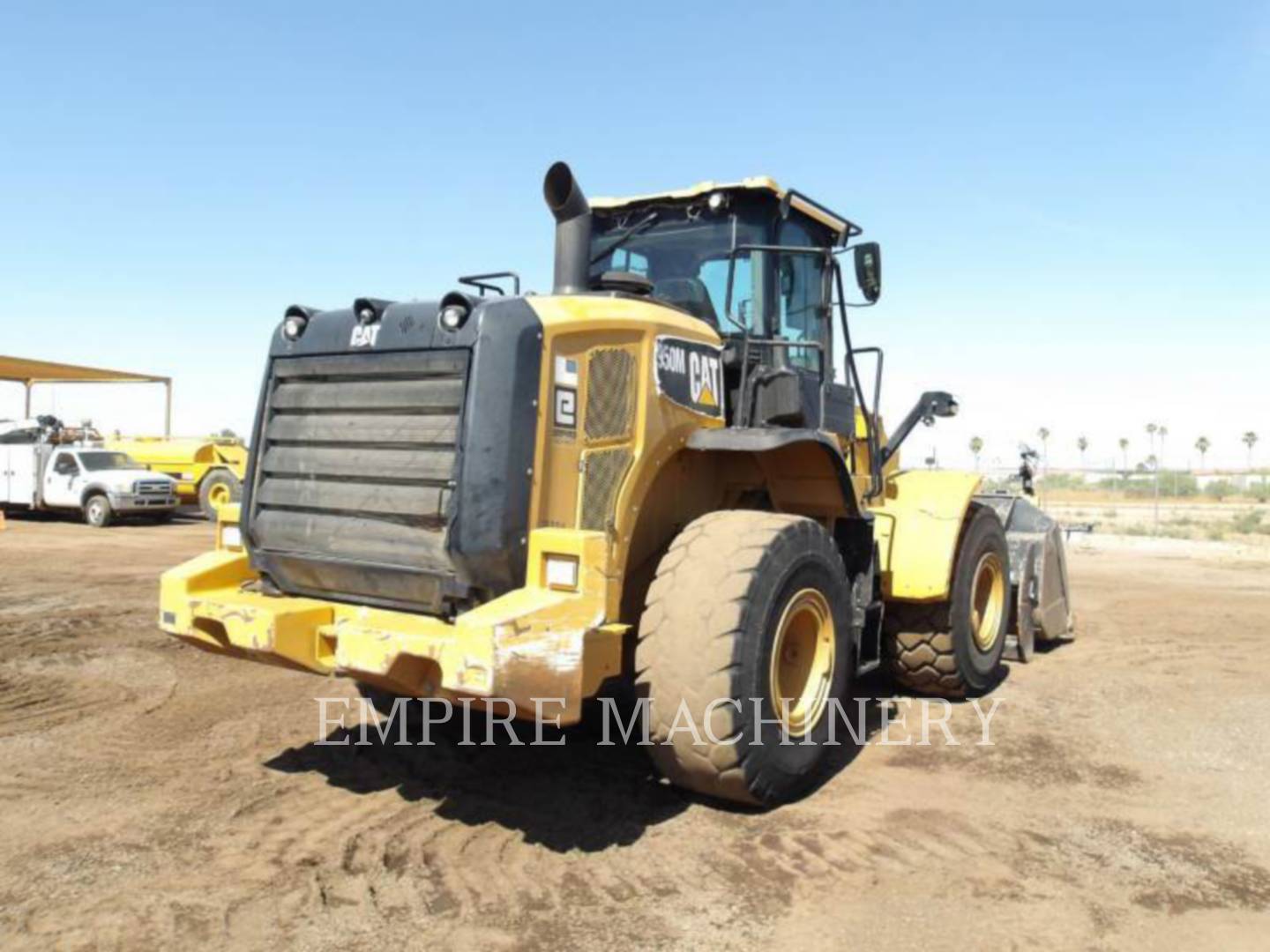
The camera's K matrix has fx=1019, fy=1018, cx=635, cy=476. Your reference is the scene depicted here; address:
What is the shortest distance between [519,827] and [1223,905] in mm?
2672

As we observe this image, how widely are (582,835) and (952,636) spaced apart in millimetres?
3196

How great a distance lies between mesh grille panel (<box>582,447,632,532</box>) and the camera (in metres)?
4.25

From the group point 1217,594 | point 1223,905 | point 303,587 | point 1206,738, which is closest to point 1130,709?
point 1206,738

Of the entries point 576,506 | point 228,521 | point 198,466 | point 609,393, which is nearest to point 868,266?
point 609,393

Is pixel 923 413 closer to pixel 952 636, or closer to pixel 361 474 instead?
pixel 952 636

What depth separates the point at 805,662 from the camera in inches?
196

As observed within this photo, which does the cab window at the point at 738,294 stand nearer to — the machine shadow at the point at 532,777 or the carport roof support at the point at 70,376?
the machine shadow at the point at 532,777

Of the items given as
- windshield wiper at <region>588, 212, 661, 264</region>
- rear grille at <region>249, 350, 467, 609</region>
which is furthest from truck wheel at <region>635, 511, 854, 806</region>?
windshield wiper at <region>588, 212, 661, 264</region>

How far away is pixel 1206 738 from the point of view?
591 centimetres

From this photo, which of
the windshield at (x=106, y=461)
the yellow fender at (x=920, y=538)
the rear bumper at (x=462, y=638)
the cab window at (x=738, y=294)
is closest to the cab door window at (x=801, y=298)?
the cab window at (x=738, y=294)

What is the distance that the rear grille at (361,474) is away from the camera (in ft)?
13.6

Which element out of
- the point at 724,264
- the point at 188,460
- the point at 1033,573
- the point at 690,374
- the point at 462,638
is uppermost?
the point at 724,264

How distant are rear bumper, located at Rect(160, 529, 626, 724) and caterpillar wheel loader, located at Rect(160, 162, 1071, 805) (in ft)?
0.03

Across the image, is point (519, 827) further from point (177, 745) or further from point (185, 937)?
point (177, 745)
